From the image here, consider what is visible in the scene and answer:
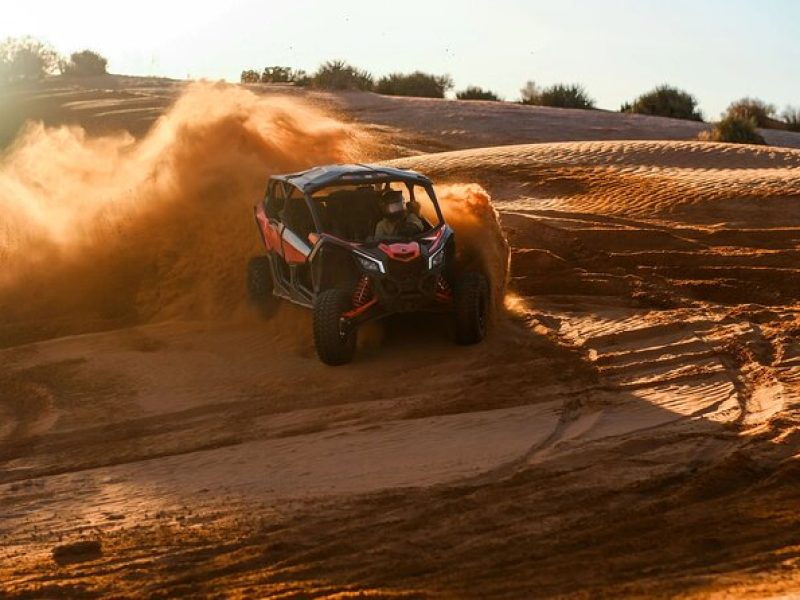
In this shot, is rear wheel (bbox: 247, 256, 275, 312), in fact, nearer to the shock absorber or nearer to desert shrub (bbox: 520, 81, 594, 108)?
the shock absorber

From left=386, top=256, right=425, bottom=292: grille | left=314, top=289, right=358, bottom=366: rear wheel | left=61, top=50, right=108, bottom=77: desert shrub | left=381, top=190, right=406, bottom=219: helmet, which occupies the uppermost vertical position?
left=61, top=50, right=108, bottom=77: desert shrub

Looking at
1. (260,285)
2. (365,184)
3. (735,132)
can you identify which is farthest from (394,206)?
(735,132)

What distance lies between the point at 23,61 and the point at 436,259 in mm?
36830

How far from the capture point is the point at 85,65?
48125mm

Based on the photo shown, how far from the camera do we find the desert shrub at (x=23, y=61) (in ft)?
146

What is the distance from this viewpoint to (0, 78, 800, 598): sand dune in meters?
7.10

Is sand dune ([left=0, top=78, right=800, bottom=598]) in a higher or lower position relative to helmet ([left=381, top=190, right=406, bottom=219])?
lower

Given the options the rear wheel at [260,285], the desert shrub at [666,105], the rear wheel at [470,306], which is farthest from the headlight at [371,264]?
the desert shrub at [666,105]

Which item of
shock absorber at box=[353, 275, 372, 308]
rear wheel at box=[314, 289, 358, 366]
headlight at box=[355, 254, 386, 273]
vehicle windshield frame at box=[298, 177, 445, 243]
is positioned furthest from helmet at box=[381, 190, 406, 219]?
rear wheel at box=[314, 289, 358, 366]

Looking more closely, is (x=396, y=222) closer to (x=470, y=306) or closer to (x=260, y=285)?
(x=470, y=306)

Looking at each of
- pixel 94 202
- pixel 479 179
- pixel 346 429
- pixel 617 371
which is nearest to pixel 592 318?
pixel 617 371

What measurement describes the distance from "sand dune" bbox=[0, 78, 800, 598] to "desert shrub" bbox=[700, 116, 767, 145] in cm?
1631

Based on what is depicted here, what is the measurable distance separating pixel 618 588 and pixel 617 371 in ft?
17.2

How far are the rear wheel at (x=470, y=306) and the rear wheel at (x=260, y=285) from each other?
2.68 metres
